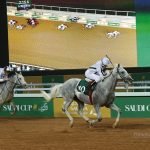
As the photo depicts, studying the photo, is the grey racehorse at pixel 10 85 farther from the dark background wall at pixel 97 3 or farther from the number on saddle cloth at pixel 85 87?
the dark background wall at pixel 97 3

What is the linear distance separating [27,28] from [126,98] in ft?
17.0

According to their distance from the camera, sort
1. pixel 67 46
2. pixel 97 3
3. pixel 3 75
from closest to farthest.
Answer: pixel 3 75, pixel 97 3, pixel 67 46

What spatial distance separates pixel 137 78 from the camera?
18.5 meters

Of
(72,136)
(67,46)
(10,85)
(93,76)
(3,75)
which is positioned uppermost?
(67,46)

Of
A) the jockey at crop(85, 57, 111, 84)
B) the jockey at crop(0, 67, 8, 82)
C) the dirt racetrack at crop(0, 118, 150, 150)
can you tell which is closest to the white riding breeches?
the jockey at crop(85, 57, 111, 84)

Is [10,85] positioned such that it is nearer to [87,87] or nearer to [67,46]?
[67,46]

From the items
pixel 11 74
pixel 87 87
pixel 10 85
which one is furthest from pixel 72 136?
pixel 11 74

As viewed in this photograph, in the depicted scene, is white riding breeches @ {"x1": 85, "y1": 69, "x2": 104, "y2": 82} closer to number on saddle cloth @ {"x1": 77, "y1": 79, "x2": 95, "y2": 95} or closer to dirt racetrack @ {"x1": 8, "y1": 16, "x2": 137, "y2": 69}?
number on saddle cloth @ {"x1": 77, "y1": 79, "x2": 95, "y2": 95}

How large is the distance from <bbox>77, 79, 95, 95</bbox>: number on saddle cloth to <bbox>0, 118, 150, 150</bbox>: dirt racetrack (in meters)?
0.94

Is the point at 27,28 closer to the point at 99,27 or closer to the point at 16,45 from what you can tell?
the point at 16,45

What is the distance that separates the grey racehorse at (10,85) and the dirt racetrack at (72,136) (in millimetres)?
1044

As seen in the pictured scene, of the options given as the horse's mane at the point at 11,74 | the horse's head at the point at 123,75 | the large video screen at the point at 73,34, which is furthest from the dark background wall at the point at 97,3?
the horse's head at the point at 123,75

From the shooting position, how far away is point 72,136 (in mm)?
11391

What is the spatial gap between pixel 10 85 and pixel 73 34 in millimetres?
3592
